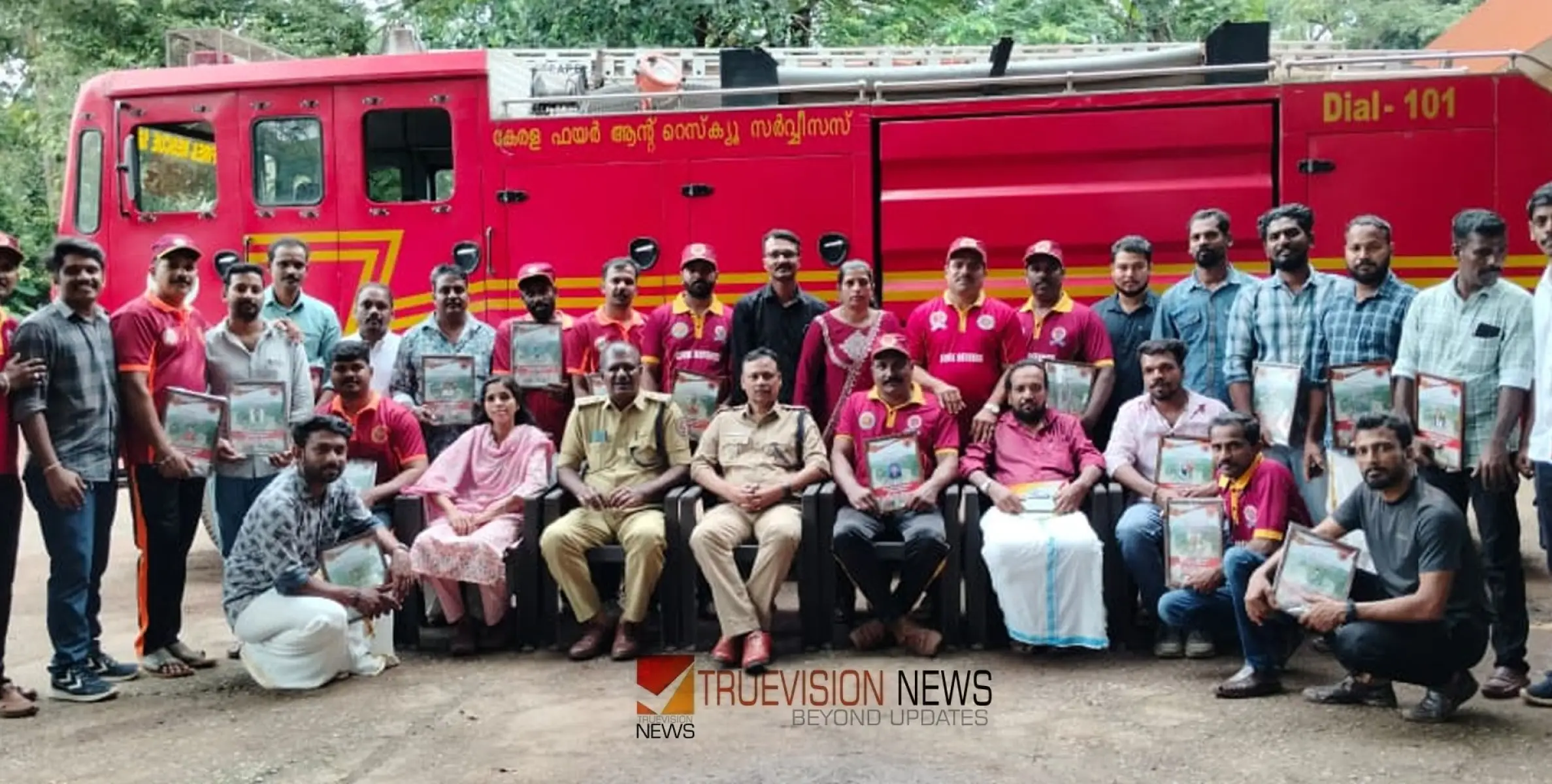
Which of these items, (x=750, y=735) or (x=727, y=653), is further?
(x=727, y=653)

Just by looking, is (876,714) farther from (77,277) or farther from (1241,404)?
(77,277)

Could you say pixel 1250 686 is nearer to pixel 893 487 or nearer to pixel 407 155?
pixel 893 487

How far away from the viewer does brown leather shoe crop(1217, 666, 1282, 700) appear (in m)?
5.12

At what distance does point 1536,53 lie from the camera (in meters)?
6.66

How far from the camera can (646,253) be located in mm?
7523

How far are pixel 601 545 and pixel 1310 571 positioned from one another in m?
2.87

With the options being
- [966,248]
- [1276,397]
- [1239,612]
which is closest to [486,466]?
[966,248]

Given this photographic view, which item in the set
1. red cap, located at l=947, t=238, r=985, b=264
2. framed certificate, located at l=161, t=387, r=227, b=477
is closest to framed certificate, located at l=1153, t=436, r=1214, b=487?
red cap, located at l=947, t=238, r=985, b=264

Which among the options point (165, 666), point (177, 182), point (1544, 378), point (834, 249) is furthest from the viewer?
point (177, 182)

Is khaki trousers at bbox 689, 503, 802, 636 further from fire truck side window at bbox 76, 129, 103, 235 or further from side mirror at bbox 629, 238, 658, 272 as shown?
fire truck side window at bbox 76, 129, 103, 235

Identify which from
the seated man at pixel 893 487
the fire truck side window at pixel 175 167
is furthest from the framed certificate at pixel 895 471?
the fire truck side window at pixel 175 167

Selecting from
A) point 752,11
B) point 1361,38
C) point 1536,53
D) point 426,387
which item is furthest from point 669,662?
point 1361,38

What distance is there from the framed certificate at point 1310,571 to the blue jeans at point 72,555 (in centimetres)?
433

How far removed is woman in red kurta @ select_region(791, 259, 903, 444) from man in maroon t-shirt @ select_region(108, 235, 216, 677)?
259 cm
